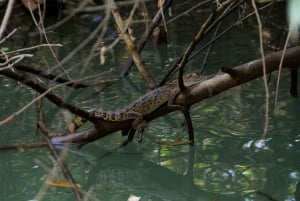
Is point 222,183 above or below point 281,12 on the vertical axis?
below

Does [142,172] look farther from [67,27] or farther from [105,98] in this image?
[67,27]

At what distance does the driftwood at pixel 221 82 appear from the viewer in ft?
9.34

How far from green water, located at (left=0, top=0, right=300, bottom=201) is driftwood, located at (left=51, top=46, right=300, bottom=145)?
21 centimetres

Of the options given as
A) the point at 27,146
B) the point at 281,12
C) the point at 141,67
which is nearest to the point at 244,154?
the point at 141,67

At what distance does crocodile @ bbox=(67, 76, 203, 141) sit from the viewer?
10.2ft

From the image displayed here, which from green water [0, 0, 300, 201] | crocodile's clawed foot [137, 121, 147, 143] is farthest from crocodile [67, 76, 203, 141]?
green water [0, 0, 300, 201]

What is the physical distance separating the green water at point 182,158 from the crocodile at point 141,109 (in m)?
0.20

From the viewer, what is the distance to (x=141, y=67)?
3.52 meters

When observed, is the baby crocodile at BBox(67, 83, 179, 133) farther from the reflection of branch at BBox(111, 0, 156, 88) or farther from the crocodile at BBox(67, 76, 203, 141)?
the reflection of branch at BBox(111, 0, 156, 88)

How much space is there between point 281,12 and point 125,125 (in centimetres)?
412

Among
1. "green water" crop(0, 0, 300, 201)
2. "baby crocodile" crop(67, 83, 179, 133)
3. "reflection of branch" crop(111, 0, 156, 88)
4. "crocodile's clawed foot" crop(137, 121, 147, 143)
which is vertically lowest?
"green water" crop(0, 0, 300, 201)

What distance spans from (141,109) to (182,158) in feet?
1.16

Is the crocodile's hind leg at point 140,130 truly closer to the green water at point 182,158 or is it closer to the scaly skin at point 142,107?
the scaly skin at point 142,107

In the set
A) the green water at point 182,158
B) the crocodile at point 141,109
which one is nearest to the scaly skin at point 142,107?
the crocodile at point 141,109
